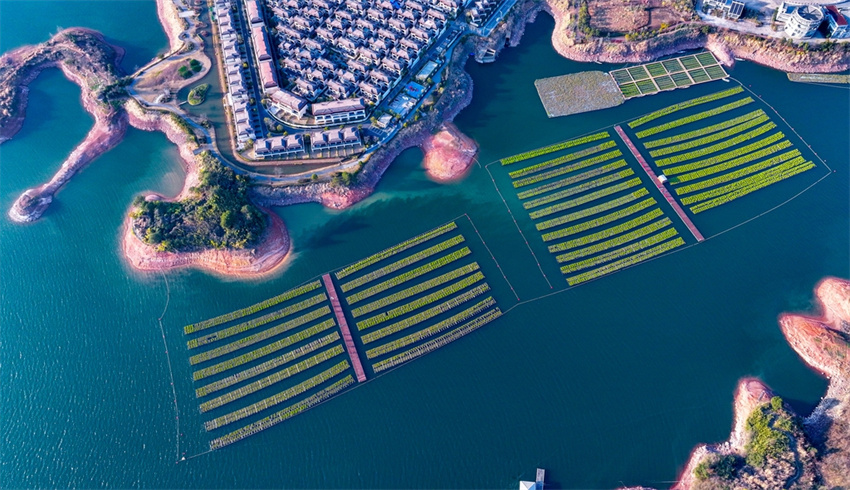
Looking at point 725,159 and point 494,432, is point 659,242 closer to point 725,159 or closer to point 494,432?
point 725,159

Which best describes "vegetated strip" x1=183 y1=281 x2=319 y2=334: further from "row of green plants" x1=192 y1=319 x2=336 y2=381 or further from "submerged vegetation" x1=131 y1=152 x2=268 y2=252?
"submerged vegetation" x1=131 y1=152 x2=268 y2=252

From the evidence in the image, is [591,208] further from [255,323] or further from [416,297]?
[255,323]

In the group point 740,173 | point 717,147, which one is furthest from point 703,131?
point 740,173

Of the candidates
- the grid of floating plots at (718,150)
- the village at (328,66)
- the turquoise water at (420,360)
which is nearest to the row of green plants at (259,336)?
the turquoise water at (420,360)

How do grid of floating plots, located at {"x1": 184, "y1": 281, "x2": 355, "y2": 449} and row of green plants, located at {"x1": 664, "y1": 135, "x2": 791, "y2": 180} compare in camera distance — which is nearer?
grid of floating plots, located at {"x1": 184, "y1": 281, "x2": 355, "y2": 449}

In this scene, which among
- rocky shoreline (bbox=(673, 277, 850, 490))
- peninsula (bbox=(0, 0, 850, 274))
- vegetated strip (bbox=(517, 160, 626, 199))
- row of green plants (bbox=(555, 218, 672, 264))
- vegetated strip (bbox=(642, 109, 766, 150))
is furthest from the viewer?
vegetated strip (bbox=(642, 109, 766, 150))

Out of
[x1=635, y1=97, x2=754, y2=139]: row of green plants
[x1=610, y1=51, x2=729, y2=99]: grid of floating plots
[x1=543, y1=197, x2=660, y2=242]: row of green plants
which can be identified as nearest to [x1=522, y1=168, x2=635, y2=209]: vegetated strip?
[x1=543, y1=197, x2=660, y2=242]: row of green plants

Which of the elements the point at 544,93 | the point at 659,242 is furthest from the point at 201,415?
the point at 544,93
